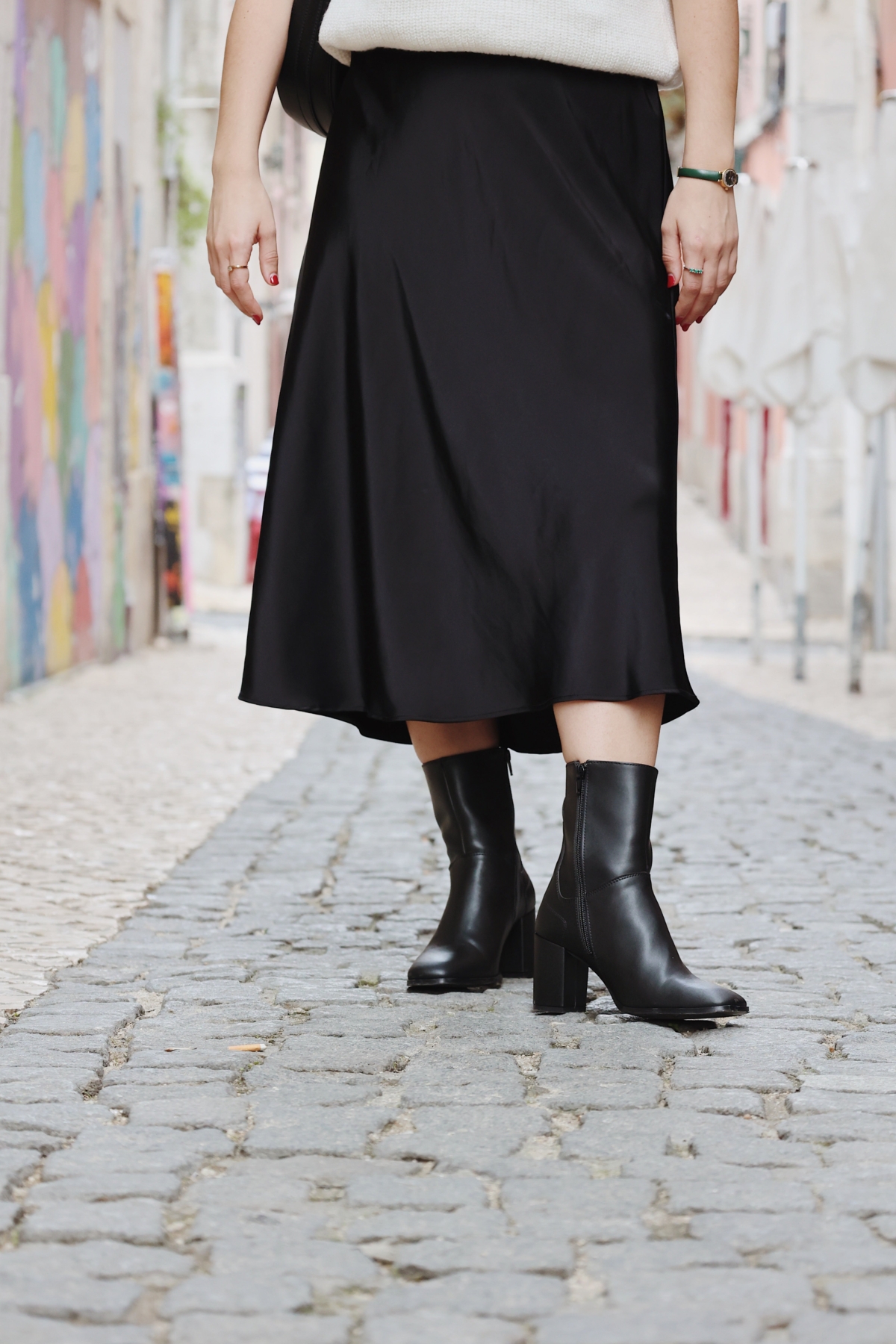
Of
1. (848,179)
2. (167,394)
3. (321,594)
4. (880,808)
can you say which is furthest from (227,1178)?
(167,394)

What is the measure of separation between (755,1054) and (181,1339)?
1.07 metres

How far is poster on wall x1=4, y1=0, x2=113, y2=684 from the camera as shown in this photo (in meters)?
8.27

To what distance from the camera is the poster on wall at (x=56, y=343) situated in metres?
8.27

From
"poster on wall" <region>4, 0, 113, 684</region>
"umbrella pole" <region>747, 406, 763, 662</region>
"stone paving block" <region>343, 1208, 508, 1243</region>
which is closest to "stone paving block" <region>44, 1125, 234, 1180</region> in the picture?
"stone paving block" <region>343, 1208, 508, 1243</region>

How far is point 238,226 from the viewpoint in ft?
8.64

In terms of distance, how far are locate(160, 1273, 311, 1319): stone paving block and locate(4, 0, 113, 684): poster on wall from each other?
6.73 m

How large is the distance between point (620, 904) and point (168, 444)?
10.2 metres

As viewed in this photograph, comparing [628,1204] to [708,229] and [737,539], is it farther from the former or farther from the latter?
[737,539]

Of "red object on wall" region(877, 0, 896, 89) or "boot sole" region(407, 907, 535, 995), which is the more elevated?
"red object on wall" region(877, 0, 896, 89)

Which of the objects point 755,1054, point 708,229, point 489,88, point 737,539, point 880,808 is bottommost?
point 737,539

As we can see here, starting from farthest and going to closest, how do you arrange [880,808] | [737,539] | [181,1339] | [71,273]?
[737,539]
[71,273]
[880,808]
[181,1339]

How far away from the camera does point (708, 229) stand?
8.30 feet

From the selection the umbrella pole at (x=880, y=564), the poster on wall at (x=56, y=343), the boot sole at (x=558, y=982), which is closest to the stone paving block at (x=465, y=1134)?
the boot sole at (x=558, y=982)

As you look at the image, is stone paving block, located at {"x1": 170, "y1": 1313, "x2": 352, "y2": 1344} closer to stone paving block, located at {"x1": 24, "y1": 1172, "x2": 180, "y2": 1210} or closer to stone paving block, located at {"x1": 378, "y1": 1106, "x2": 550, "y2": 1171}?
stone paving block, located at {"x1": 24, "y1": 1172, "x2": 180, "y2": 1210}
